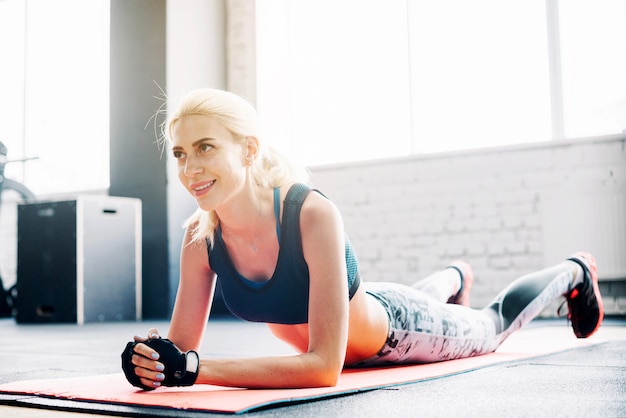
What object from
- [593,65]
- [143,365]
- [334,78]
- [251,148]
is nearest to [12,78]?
[334,78]

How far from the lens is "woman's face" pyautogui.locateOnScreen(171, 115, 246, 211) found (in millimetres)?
1328

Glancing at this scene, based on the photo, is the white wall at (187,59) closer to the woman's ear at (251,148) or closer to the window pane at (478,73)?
the window pane at (478,73)

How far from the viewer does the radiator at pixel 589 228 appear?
392cm

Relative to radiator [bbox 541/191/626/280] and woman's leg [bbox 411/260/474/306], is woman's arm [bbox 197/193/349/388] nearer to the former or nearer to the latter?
woman's leg [bbox 411/260/474/306]

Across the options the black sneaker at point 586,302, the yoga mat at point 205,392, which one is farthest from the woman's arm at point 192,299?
the black sneaker at point 586,302

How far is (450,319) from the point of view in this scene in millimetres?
1915

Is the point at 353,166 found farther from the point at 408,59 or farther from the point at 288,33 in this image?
the point at 288,33

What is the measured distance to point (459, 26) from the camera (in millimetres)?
4480

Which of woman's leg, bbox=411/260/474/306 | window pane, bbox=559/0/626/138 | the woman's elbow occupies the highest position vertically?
window pane, bbox=559/0/626/138

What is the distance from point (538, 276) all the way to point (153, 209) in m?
3.23

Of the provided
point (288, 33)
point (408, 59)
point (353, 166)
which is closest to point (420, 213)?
point (353, 166)

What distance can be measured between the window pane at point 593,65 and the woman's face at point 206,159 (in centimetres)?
332

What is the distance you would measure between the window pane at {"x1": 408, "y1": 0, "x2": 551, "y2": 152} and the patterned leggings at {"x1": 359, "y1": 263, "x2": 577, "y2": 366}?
2.17 metres

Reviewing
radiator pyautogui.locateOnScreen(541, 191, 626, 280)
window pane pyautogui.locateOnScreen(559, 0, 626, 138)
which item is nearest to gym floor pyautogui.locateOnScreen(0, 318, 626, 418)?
radiator pyautogui.locateOnScreen(541, 191, 626, 280)
